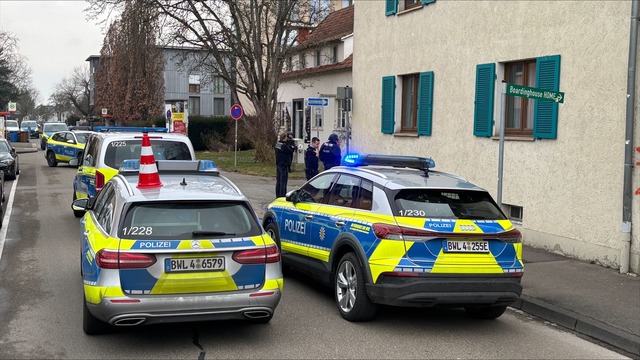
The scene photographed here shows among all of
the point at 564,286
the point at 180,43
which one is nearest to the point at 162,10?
the point at 180,43

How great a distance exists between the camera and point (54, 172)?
2831 centimetres

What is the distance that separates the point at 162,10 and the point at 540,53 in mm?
21381

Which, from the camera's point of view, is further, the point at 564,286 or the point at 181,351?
the point at 564,286

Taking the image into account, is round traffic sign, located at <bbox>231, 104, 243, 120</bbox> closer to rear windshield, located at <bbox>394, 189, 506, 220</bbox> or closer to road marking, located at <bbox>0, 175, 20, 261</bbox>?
road marking, located at <bbox>0, 175, 20, 261</bbox>

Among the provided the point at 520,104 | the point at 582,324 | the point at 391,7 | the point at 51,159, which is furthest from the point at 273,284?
the point at 51,159

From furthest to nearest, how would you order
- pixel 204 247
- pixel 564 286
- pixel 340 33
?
pixel 340 33
pixel 564 286
pixel 204 247

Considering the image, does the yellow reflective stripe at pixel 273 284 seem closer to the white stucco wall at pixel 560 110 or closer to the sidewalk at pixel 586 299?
the sidewalk at pixel 586 299

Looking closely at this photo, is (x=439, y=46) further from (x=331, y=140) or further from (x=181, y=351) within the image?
(x=181, y=351)

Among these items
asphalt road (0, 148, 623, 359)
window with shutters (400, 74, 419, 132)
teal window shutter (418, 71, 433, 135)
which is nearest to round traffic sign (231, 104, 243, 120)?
window with shutters (400, 74, 419, 132)

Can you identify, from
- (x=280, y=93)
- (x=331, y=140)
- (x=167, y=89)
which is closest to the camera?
(x=331, y=140)

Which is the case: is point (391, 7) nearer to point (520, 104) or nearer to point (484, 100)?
point (484, 100)

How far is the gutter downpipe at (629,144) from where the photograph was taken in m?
9.57

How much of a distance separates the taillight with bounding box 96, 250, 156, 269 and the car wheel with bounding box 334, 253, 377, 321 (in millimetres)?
2219

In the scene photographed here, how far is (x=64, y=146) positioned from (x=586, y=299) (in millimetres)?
27014
